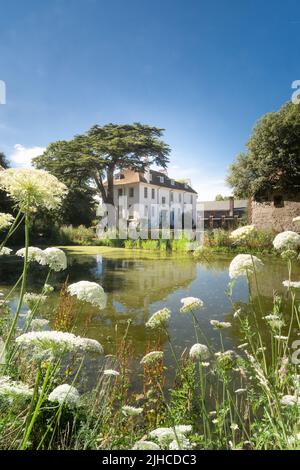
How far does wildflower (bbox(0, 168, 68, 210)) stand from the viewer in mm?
1764

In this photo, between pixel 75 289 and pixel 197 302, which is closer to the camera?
pixel 75 289

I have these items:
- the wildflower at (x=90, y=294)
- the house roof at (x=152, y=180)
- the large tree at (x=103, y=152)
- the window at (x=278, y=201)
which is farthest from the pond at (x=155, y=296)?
the house roof at (x=152, y=180)

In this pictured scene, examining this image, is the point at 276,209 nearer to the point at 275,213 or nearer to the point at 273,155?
the point at 275,213

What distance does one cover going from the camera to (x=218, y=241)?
18.2 m

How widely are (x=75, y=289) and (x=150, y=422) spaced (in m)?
1.28

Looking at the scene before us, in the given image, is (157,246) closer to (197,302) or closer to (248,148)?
(248,148)

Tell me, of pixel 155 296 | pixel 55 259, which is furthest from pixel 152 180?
pixel 55 259

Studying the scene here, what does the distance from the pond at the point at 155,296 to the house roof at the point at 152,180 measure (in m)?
27.1

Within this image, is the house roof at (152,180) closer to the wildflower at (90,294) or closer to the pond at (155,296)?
the pond at (155,296)

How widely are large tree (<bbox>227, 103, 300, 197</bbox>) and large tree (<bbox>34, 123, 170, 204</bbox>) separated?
30.2 feet

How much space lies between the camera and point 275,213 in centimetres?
1958

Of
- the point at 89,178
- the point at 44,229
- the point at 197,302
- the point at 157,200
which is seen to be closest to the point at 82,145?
the point at 89,178

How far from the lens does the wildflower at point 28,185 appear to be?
1.76 metres
